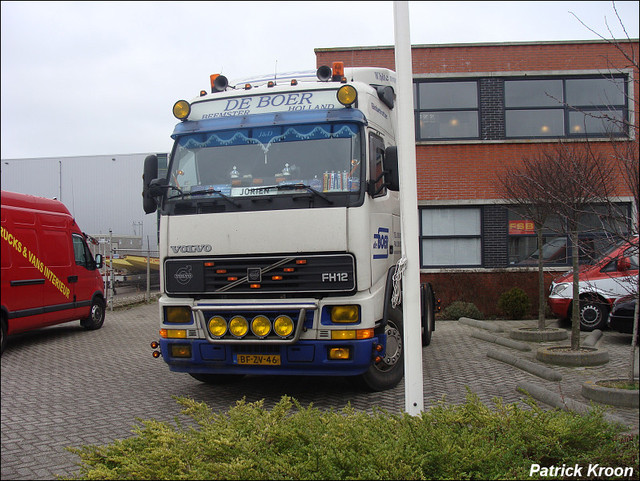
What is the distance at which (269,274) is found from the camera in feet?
20.2

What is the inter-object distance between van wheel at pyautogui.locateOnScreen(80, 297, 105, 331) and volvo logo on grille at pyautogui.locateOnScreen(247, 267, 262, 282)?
3.58 metres

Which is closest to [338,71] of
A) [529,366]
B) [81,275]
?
[529,366]

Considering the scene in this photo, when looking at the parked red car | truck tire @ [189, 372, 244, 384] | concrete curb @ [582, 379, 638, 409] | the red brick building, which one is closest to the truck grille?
truck tire @ [189, 372, 244, 384]

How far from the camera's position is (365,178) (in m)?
6.20

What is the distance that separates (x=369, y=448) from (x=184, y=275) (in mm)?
3657

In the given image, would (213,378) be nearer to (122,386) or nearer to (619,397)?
(122,386)

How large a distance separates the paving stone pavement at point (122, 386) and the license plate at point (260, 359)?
0.67m

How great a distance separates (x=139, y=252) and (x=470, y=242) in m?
14.9

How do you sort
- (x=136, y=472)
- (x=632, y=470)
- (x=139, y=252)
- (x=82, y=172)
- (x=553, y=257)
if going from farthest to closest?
1. (x=553, y=257)
2. (x=136, y=472)
3. (x=632, y=470)
4. (x=139, y=252)
5. (x=82, y=172)

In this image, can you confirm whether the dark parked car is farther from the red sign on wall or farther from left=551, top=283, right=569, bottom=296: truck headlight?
the red sign on wall

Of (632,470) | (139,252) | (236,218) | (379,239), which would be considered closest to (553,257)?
(379,239)

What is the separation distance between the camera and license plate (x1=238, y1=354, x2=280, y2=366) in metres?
6.16

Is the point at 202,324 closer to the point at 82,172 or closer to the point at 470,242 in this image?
the point at 82,172

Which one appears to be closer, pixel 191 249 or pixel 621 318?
pixel 191 249
